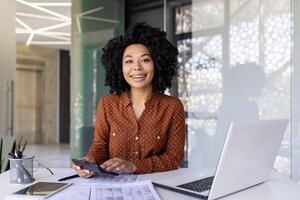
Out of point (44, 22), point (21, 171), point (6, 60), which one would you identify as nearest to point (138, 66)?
point (21, 171)

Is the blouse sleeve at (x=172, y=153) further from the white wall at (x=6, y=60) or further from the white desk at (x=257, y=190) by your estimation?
the white wall at (x=6, y=60)

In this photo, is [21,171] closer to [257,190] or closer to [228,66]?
[257,190]

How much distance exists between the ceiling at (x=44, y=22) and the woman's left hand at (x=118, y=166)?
4368 millimetres

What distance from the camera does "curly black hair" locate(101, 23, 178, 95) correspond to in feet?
5.41

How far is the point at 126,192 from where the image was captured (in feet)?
3.49

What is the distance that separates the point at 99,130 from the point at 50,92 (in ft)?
27.7

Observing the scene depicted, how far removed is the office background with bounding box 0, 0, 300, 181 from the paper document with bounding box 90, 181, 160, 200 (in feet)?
6.87

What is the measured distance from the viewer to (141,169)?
1.41m

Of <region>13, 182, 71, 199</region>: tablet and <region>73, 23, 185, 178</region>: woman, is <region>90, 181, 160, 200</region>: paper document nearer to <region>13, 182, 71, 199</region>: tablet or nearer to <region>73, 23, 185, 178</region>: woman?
<region>13, 182, 71, 199</region>: tablet

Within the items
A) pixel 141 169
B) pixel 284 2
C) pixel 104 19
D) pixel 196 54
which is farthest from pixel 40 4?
pixel 141 169

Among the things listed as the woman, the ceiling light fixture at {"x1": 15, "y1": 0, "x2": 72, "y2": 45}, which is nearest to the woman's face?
the woman

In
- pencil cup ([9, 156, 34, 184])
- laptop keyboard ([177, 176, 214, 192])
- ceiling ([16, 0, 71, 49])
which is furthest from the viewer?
ceiling ([16, 0, 71, 49])

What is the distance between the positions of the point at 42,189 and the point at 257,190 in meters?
0.68

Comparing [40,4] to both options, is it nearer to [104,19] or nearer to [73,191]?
[104,19]
